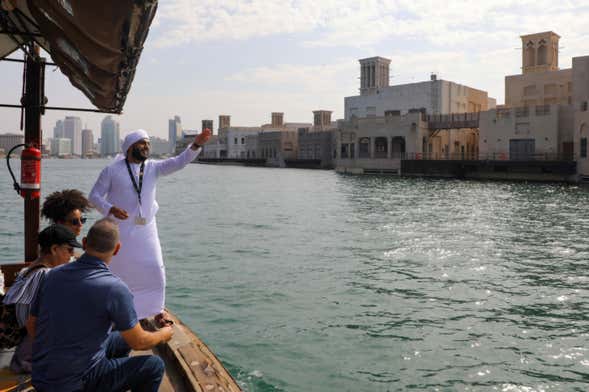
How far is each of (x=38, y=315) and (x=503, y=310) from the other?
751 cm

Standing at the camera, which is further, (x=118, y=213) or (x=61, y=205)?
(x=118, y=213)

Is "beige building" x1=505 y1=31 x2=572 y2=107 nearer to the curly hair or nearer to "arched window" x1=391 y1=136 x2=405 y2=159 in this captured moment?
"arched window" x1=391 y1=136 x2=405 y2=159

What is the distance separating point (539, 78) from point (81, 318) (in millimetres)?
61442

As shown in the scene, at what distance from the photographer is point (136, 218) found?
181 inches

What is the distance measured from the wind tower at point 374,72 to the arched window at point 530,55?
27891 millimetres

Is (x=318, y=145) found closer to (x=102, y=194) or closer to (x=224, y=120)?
(x=224, y=120)

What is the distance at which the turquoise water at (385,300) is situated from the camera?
245 inches

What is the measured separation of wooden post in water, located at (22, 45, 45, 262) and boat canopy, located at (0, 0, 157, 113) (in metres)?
0.29

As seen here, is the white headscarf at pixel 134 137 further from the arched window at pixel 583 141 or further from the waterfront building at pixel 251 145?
the waterfront building at pixel 251 145

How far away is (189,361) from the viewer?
407 cm

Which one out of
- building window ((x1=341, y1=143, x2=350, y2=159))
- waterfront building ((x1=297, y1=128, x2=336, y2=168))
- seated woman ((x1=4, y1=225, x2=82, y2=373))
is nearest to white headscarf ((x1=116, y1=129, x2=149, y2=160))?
seated woman ((x1=4, y1=225, x2=82, y2=373))

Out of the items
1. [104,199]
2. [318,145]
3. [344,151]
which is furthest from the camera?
[318,145]

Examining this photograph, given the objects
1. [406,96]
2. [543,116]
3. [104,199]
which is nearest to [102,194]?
[104,199]

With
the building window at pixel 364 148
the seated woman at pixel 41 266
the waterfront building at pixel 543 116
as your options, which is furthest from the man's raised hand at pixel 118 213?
the building window at pixel 364 148
